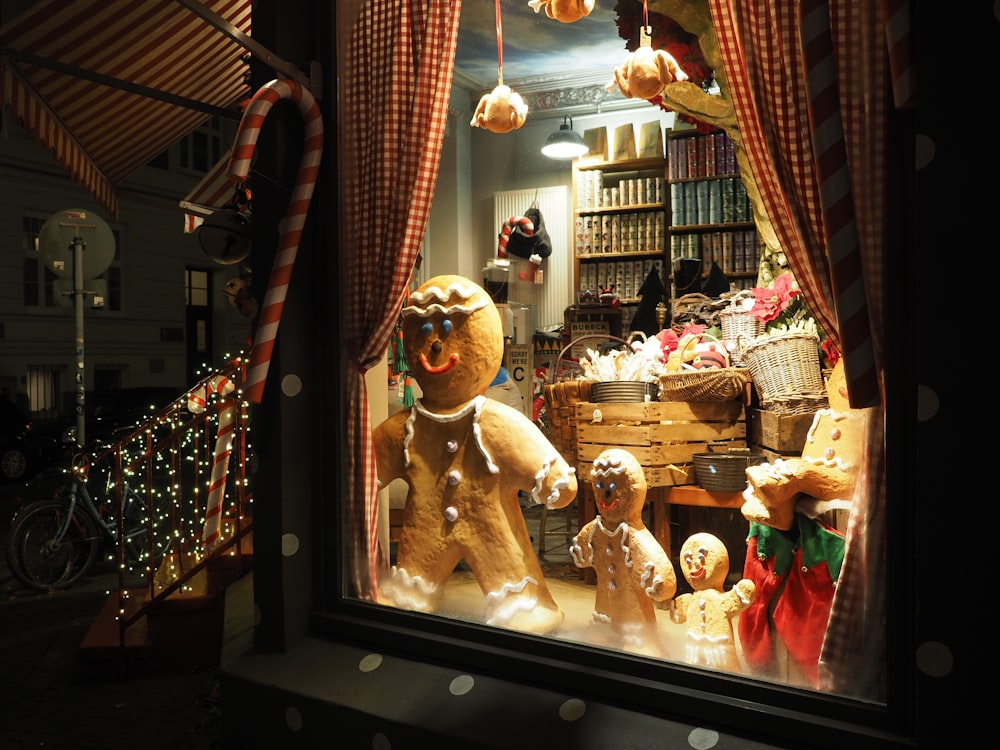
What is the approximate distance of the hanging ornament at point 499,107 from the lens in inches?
144

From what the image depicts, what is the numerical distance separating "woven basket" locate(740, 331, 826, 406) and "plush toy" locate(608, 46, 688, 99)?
1302 mm

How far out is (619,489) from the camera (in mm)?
2957

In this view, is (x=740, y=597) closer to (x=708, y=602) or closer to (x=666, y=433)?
(x=708, y=602)

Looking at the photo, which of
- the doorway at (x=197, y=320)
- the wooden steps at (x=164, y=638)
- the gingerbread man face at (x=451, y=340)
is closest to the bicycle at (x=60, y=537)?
the wooden steps at (x=164, y=638)

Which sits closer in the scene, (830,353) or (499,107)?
(830,353)

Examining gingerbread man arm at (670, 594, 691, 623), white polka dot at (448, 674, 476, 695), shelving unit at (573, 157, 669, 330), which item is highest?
shelving unit at (573, 157, 669, 330)

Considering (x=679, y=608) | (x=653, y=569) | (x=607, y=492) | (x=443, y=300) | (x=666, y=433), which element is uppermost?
(x=443, y=300)

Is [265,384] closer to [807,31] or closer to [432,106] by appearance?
[432,106]

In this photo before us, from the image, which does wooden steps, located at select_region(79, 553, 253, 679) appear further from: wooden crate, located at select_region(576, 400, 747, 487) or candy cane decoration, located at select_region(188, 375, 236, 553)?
wooden crate, located at select_region(576, 400, 747, 487)

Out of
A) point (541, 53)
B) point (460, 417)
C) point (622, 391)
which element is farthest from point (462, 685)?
point (541, 53)

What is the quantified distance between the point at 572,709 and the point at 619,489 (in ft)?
2.60

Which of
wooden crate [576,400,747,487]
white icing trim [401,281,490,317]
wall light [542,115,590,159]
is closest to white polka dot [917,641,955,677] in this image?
wooden crate [576,400,747,487]

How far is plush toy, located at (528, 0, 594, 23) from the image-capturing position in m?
3.49

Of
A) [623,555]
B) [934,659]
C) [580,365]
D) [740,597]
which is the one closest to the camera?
[934,659]
